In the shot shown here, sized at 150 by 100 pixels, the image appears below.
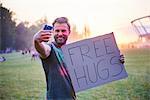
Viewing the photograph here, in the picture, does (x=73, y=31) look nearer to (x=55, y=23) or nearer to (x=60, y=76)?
(x=55, y=23)

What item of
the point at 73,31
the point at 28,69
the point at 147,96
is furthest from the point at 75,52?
the point at 147,96

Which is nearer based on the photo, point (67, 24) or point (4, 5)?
point (67, 24)

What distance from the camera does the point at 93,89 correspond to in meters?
3.55

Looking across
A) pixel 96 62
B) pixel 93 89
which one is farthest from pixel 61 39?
pixel 93 89

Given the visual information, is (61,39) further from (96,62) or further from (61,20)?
(96,62)

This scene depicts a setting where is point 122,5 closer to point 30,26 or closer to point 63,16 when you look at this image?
point 63,16

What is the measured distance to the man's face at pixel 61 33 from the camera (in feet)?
11.2

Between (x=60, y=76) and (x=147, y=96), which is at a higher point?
(x=60, y=76)

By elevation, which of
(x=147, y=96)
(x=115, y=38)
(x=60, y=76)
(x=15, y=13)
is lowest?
(x=147, y=96)

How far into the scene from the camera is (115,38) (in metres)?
3.54

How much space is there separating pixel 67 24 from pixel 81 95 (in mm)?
565

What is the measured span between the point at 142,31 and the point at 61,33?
2.13 ft

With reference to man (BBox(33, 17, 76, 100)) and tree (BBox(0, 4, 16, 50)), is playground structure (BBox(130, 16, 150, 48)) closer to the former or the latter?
man (BBox(33, 17, 76, 100))

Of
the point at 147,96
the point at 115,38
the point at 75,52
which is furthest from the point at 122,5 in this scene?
the point at 147,96
